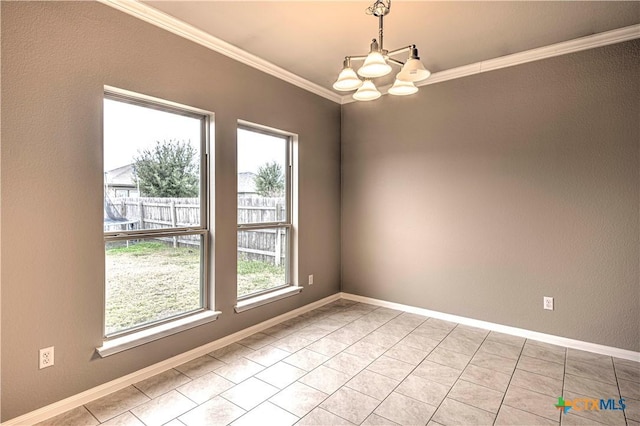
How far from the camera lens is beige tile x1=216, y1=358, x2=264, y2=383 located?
2.45 meters

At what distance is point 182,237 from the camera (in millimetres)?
2787

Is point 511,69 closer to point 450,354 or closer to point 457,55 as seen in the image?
point 457,55

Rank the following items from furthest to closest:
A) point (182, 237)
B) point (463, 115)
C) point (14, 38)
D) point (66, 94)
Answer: point (463, 115), point (182, 237), point (66, 94), point (14, 38)

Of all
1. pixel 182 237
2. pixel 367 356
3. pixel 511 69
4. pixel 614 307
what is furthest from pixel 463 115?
pixel 182 237

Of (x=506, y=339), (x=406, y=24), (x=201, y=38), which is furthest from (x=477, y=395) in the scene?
(x=201, y=38)

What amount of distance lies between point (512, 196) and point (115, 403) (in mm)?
3633

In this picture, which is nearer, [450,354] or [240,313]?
[450,354]

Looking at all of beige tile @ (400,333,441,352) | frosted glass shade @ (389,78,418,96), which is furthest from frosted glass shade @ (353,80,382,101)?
beige tile @ (400,333,441,352)

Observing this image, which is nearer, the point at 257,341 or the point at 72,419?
the point at 72,419

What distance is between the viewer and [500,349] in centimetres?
295

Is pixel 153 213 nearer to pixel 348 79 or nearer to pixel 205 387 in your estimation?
pixel 205 387

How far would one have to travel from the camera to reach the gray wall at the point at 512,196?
280 centimetres

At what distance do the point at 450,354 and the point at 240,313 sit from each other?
6.24 ft

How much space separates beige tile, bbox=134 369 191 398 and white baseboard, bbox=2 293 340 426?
5 centimetres
